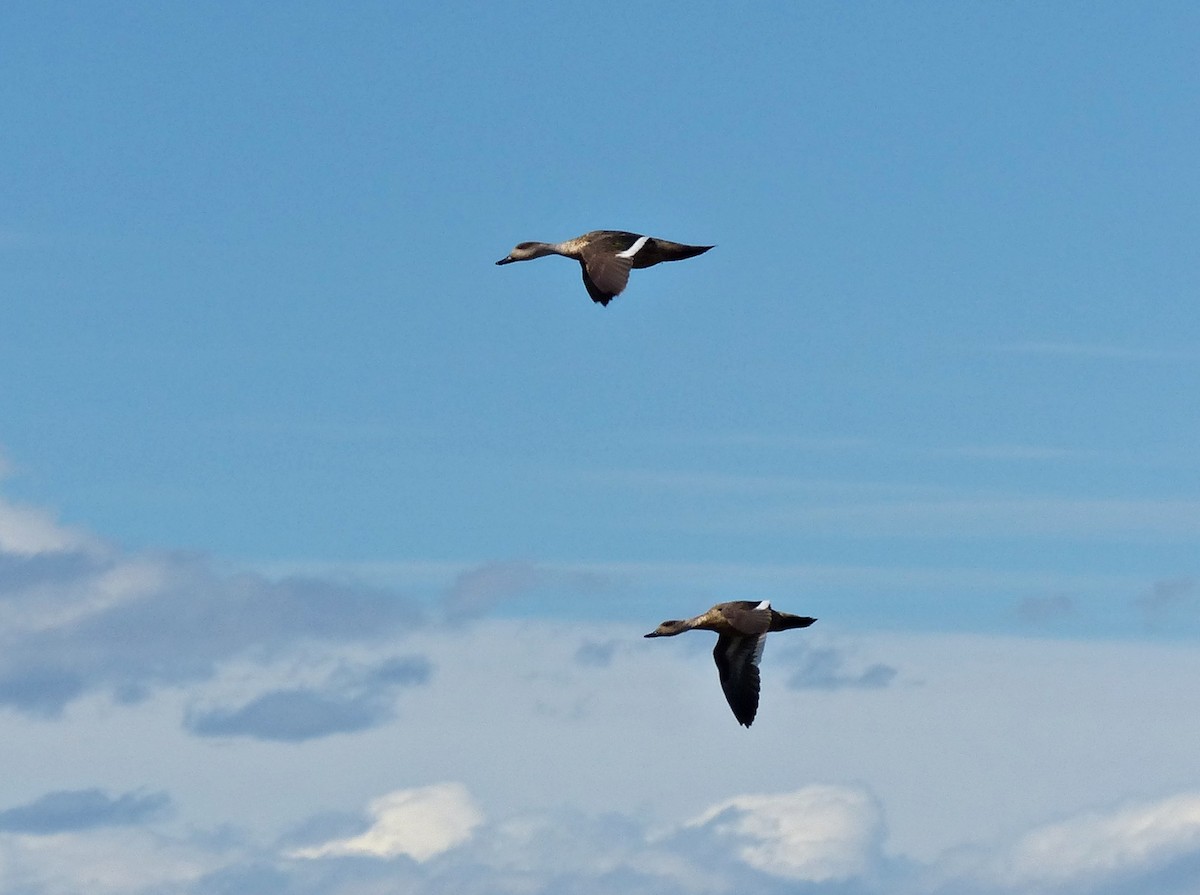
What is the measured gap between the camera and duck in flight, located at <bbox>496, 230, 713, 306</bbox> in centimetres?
6178

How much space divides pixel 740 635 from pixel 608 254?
564 inches

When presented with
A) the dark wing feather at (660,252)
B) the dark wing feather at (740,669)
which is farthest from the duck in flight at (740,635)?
the dark wing feather at (660,252)

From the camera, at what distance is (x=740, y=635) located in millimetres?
72250

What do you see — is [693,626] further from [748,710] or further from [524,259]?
[524,259]

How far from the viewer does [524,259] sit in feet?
239

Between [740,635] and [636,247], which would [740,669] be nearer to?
[740,635]

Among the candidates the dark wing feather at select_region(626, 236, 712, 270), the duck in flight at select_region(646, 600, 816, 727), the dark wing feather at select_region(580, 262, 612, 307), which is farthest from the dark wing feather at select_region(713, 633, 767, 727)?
the dark wing feather at select_region(580, 262, 612, 307)

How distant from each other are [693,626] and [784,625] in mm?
3092

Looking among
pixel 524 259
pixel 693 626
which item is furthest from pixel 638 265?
pixel 693 626

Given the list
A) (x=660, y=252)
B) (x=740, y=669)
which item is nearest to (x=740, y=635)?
(x=740, y=669)

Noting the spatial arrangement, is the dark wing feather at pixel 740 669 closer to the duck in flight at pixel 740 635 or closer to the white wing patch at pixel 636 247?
the duck in flight at pixel 740 635

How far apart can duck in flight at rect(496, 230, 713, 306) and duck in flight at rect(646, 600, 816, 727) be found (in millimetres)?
11732

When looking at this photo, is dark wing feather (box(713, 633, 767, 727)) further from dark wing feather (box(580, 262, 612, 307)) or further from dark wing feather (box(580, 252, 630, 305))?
dark wing feather (box(580, 262, 612, 307))

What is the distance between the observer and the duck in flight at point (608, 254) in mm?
61781
